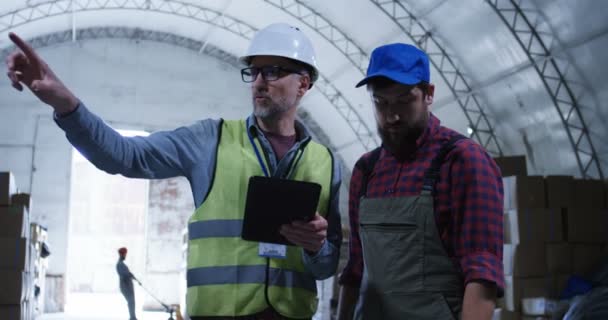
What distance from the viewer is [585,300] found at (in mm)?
5699

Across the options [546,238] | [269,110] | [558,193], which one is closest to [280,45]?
[269,110]

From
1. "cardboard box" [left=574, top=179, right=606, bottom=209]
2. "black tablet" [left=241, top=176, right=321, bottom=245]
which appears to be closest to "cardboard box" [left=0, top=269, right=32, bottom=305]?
"black tablet" [left=241, top=176, right=321, bottom=245]

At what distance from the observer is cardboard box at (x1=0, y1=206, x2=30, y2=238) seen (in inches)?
299

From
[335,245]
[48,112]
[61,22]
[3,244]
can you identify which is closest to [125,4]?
[61,22]

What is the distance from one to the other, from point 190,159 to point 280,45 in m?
0.61

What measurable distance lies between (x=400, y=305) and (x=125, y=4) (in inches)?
616

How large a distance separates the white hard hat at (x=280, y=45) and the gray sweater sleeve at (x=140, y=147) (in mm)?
356

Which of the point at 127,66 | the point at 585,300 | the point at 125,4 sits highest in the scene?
the point at 125,4

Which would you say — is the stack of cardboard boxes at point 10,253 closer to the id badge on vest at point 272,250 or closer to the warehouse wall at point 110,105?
the id badge on vest at point 272,250

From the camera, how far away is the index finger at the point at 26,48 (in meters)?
1.68

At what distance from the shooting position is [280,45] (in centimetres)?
257

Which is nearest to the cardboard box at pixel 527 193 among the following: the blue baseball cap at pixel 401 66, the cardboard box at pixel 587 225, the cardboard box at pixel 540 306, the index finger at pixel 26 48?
the cardboard box at pixel 587 225

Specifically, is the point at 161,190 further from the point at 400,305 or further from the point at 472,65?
the point at 400,305

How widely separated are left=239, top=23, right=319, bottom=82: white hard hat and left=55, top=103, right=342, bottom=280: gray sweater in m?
A: 0.28
